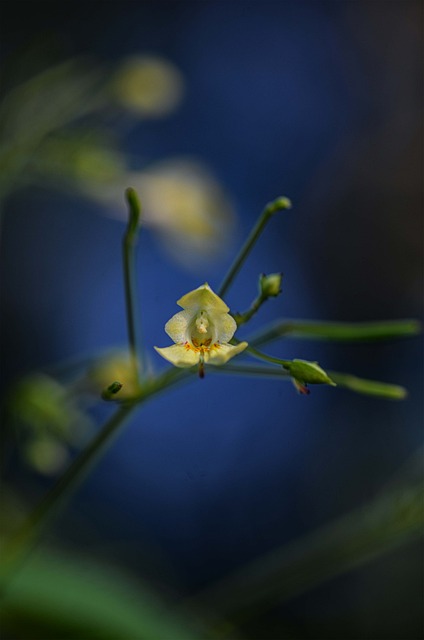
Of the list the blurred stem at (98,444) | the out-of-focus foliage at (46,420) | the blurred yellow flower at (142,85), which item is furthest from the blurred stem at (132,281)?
the blurred yellow flower at (142,85)

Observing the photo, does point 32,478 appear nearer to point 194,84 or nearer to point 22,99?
point 22,99

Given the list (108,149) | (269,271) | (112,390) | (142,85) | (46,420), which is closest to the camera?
(112,390)

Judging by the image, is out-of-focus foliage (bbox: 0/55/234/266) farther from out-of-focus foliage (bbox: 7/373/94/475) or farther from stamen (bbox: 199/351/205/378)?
stamen (bbox: 199/351/205/378)

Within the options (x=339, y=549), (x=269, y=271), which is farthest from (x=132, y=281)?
(x=269, y=271)

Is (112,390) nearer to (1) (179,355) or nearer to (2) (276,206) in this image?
(1) (179,355)

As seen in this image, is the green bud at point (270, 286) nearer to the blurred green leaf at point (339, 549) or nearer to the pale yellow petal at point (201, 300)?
the pale yellow petal at point (201, 300)

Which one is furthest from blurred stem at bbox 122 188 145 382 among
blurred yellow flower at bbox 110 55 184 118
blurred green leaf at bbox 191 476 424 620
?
blurred yellow flower at bbox 110 55 184 118
